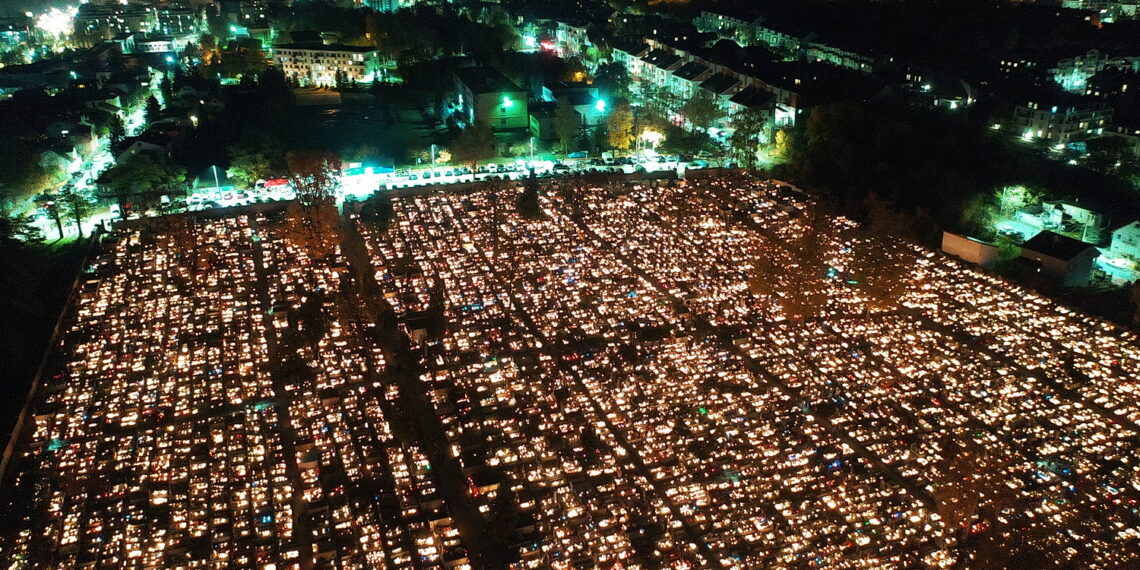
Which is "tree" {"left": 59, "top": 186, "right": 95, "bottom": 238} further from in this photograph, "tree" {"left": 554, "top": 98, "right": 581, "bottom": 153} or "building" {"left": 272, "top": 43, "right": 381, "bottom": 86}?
"building" {"left": 272, "top": 43, "right": 381, "bottom": 86}

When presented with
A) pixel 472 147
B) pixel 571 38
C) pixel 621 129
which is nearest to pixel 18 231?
pixel 472 147

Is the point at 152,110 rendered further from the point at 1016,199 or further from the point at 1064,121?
the point at 1064,121

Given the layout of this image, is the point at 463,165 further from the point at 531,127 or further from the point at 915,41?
the point at 915,41

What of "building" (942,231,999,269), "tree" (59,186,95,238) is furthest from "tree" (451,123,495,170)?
"building" (942,231,999,269)

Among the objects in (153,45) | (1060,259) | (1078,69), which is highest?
(1078,69)

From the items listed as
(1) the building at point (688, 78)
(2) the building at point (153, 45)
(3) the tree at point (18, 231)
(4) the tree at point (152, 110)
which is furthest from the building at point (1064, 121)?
(2) the building at point (153, 45)
